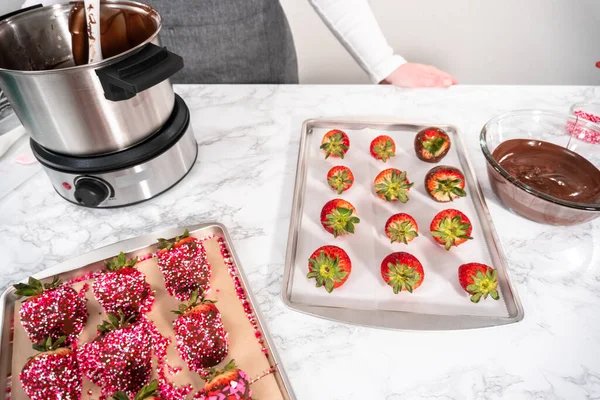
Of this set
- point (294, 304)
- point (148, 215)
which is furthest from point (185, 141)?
point (294, 304)

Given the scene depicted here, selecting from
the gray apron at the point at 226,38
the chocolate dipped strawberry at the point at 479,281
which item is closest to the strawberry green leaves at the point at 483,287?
the chocolate dipped strawberry at the point at 479,281

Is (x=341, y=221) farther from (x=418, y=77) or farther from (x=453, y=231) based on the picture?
(x=418, y=77)

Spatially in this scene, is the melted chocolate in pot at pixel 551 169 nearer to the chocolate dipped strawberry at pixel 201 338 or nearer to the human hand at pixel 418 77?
the human hand at pixel 418 77

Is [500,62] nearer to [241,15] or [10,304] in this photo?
[241,15]

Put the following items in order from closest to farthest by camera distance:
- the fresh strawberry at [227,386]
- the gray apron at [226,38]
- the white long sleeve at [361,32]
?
the fresh strawberry at [227,386] < the white long sleeve at [361,32] < the gray apron at [226,38]

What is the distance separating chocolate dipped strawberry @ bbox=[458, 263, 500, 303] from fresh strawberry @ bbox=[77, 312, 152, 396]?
1.61 ft

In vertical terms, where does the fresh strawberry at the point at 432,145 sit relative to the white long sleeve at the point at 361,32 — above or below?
below

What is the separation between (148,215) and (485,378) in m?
0.64

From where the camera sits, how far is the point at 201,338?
585 millimetres

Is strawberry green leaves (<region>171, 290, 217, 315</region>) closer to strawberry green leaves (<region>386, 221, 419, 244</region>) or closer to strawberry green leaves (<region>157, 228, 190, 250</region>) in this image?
strawberry green leaves (<region>157, 228, 190, 250</region>)

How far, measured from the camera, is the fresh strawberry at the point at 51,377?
0.56m

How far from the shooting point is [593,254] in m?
0.73

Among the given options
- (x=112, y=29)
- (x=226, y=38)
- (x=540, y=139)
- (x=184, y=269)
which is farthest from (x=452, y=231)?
(x=226, y=38)

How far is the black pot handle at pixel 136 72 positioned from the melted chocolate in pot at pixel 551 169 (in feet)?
2.09
